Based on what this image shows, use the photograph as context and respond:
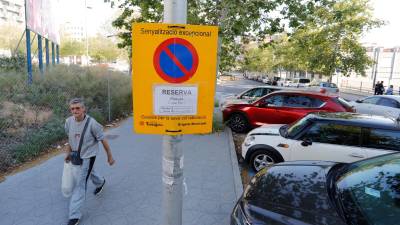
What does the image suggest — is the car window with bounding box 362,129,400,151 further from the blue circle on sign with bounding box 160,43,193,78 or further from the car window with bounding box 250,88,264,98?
the car window with bounding box 250,88,264,98

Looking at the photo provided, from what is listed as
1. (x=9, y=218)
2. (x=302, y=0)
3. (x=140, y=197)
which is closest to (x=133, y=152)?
(x=140, y=197)

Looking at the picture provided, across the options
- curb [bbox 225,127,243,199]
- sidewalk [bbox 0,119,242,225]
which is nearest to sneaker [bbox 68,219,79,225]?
sidewalk [bbox 0,119,242,225]

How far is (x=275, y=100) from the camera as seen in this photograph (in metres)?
9.37

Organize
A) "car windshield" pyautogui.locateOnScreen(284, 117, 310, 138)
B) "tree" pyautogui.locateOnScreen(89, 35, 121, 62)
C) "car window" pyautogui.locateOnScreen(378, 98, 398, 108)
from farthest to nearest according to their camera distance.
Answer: "tree" pyautogui.locateOnScreen(89, 35, 121, 62) → "car window" pyautogui.locateOnScreen(378, 98, 398, 108) → "car windshield" pyautogui.locateOnScreen(284, 117, 310, 138)

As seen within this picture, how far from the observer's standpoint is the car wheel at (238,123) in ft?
32.3

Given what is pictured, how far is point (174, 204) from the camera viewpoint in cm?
239

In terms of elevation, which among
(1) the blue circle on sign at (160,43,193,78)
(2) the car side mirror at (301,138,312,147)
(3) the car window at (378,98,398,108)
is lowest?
(2) the car side mirror at (301,138,312,147)

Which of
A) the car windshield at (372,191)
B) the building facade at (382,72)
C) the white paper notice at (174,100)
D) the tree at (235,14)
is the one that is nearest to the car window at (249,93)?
the tree at (235,14)

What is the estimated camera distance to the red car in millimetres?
8781

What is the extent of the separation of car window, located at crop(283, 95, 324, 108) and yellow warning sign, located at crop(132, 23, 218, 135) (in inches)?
292

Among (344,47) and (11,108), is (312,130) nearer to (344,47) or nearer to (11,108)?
(11,108)

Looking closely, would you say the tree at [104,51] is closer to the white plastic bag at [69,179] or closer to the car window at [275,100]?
the car window at [275,100]

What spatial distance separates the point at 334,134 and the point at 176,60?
164 inches

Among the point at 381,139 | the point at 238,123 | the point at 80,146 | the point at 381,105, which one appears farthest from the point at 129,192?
the point at 381,105
